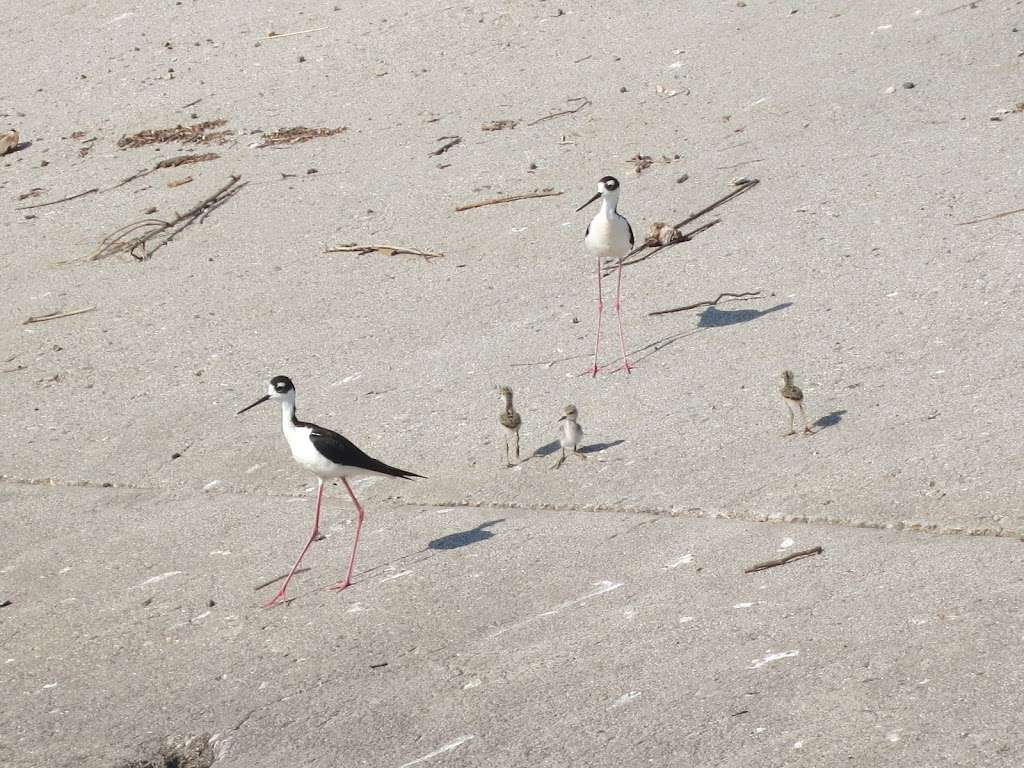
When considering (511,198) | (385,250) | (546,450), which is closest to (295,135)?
(385,250)

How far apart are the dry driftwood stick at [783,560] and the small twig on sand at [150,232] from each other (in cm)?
804

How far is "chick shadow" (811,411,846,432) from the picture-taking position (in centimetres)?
816

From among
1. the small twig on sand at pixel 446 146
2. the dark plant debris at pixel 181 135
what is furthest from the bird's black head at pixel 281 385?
the dark plant debris at pixel 181 135

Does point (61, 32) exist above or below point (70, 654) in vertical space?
above

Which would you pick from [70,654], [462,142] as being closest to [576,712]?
[70,654]

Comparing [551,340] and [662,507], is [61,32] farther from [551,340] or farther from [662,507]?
[662,507]

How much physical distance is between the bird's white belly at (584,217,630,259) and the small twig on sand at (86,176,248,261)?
4750 mm

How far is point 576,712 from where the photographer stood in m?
5.64

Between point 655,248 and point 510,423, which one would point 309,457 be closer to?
point 510,423

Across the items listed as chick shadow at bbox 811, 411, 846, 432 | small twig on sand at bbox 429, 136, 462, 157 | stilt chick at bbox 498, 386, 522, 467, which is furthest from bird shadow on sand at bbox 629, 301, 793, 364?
small twig on sand at bbox 429, 136, 462, 157

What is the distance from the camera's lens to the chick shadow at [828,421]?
816 centimetres

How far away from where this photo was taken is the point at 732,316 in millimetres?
10109

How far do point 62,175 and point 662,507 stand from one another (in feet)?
32.3

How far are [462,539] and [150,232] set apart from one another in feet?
22.7
